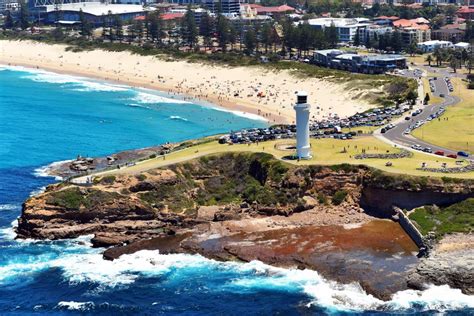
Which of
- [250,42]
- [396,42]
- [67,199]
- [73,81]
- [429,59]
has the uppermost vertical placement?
[250,42]

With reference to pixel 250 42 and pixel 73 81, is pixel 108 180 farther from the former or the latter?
pixel 250 42

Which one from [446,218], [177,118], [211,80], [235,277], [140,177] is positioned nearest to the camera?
[235,277]

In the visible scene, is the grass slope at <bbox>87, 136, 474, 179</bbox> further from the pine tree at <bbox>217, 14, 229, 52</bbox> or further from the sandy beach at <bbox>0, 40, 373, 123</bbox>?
the pine tree at <bbox>217, 14, 229, 52</bbox>

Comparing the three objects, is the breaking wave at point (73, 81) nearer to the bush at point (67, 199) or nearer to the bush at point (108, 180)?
the bush at point (108, 180)

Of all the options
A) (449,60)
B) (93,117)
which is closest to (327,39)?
(449,60)

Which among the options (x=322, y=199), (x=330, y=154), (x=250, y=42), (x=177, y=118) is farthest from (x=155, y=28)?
(x=322, y=199)

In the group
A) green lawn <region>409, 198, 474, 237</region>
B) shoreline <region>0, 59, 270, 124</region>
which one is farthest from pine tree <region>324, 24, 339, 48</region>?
green lawn <region>409, 198, 474, 237</region>
